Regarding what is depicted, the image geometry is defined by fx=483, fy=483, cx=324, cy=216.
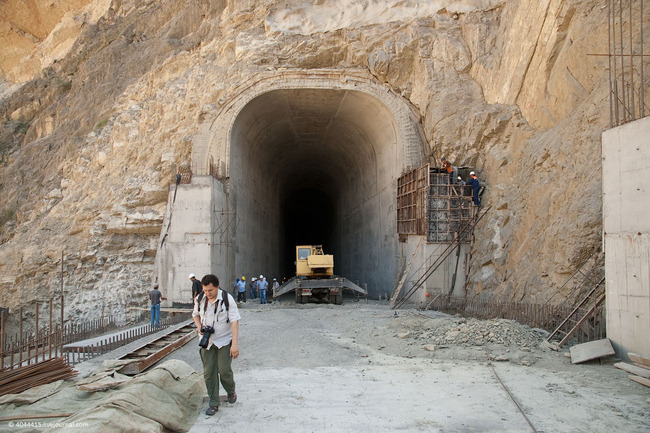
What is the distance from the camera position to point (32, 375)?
5.29m

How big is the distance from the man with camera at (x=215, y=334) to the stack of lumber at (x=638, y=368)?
4.60 m

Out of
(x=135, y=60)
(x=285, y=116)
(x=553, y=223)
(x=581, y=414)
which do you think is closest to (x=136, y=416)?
(x=581, y=414)

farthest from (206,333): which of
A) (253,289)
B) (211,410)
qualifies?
(253,289)

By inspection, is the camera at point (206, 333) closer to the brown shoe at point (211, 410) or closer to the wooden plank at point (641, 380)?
the brown shoe at point (211, 410)

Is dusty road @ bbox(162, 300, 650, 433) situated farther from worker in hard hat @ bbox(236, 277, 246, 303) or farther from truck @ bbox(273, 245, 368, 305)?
worker in hard hat @ bbox(236, 277, 246, 303)

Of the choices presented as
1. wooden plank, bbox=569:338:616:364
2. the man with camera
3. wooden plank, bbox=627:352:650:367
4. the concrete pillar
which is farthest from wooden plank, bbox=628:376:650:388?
the man with camera

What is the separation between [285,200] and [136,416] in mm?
28326

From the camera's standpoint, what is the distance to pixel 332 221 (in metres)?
34.0

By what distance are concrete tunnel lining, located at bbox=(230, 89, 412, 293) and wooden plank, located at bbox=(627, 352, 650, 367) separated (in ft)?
40.2

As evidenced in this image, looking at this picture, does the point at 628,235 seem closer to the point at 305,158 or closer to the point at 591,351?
the point at 591,351

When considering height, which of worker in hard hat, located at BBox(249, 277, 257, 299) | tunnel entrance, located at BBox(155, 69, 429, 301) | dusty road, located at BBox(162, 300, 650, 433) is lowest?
worker in hard hat, located at BBox(249, 277, 257, 299)

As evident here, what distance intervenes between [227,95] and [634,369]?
16.4 m

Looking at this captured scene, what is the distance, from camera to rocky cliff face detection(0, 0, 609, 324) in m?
12.3

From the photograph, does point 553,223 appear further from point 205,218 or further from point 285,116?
point 285,116
